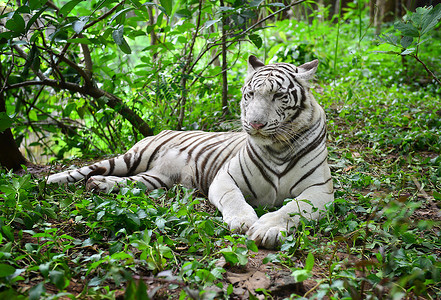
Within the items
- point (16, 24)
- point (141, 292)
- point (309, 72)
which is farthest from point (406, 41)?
point (16, 24)

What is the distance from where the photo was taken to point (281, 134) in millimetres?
2938

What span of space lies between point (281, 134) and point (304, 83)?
46 centimetres

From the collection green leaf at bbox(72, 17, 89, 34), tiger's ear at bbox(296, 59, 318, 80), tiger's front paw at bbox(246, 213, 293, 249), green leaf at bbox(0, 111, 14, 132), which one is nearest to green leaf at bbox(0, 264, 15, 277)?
tiger's front paw at bbox(246, 213, 293, 249)

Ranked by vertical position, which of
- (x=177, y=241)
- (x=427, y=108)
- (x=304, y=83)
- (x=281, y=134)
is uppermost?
(x=304, y=83)

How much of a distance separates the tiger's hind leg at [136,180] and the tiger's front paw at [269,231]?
1.25 metres

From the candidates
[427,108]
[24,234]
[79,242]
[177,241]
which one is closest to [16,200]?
[24,234]

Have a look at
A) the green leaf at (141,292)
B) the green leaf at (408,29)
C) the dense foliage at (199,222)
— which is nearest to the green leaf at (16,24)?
the dense foliage at (199,222)

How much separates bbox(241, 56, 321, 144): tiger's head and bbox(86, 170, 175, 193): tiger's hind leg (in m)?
1.07

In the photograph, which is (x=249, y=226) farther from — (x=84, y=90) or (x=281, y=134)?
(x=84, y=90)

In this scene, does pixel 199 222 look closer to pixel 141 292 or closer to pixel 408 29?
pixel 141 292

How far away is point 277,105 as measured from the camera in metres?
2.92

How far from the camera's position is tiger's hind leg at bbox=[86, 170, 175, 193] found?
323cm

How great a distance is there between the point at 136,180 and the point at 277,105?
53.6 inches

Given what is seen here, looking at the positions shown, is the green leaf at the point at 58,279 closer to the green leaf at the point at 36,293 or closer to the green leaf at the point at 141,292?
the green leaf at the point at 36,293
